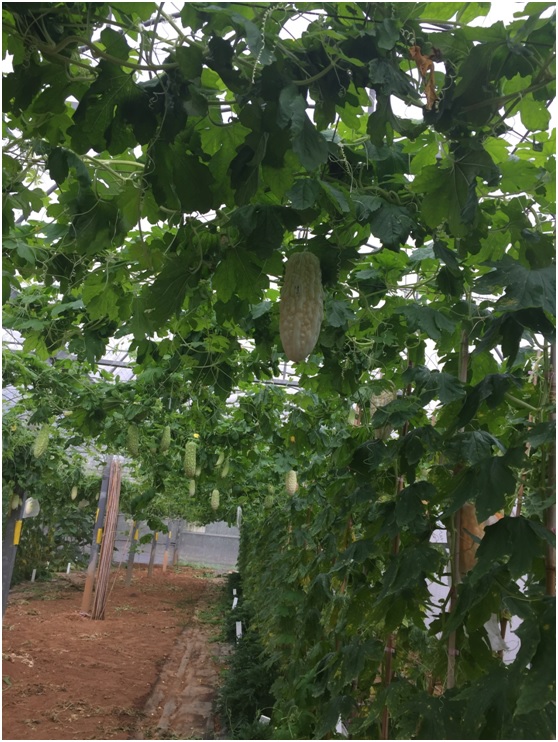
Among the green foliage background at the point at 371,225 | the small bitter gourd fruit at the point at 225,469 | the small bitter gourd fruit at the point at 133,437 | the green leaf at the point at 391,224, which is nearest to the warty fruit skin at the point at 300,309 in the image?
the green foliage background at the point at 371,225

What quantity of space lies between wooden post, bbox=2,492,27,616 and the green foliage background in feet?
19.8

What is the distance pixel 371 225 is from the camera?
200cm

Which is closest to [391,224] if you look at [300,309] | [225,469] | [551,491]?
[300,309]

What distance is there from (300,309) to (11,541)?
340 inches

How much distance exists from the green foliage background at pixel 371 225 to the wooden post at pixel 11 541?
Answer: 602cm

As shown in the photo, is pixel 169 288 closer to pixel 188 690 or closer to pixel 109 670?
pixel 188 690

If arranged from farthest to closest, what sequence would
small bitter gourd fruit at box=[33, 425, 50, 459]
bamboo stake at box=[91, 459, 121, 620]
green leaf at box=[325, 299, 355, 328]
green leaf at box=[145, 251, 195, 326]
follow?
bamboo stake at box=[91, 459, 121, 620]
small bitter gourd fruit at box=[33, 425, 50, 459]
green leaf at box=[325, 299, 355, 328]
green leaf at box=[145, 251, 195, 326]

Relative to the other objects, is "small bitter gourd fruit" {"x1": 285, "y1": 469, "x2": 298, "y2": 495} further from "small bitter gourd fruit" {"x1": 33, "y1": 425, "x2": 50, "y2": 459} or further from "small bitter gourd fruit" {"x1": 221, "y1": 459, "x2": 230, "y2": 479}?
"small bitter gourd fruit" {"x1": 33, "y1": 425, "x2": 50, "y2": 459}

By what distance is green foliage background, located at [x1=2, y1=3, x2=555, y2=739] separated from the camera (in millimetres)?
1470

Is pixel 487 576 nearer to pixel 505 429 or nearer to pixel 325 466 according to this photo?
pixel 505 429

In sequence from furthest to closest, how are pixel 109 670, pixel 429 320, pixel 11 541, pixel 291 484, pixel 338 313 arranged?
pixel 11 541, pixel 109 670, pixel 291 484, pixel 338 313, pixel 429 320

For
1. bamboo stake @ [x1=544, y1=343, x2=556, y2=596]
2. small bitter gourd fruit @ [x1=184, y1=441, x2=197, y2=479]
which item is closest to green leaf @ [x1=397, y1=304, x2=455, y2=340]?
bamboo stake @ [x1=544, y1=343, x2=556, y2=596]

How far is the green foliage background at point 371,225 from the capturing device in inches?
57.9

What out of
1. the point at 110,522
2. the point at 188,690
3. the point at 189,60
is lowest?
the point at 188,690
